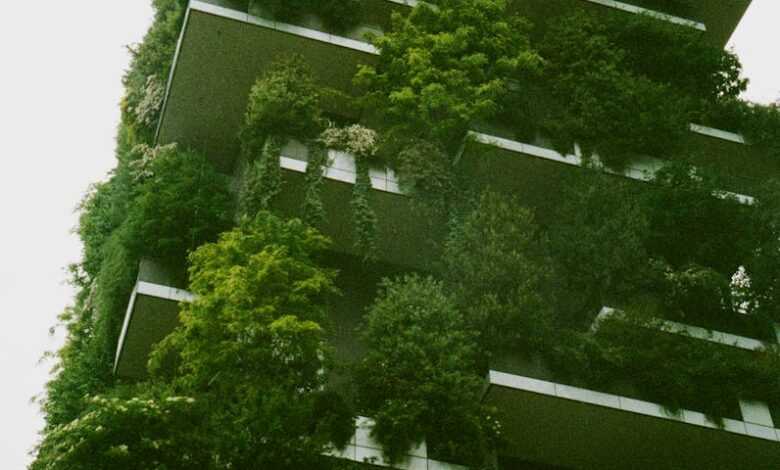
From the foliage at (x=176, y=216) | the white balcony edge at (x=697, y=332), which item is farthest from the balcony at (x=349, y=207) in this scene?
the white balcony edge at (x=697, y=332)

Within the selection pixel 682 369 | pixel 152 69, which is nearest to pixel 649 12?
pixel 682 369

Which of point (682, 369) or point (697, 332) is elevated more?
point (697, 332)

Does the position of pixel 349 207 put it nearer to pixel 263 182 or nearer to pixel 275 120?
pixel 263 182

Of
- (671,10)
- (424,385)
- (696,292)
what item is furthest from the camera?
(671,10)

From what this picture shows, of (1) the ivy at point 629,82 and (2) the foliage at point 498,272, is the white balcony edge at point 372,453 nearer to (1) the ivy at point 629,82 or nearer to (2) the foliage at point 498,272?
(2) the foliage at point 498,272

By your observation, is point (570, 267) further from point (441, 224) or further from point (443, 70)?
point (443, 70)

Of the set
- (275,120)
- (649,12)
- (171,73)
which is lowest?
(275,120)
